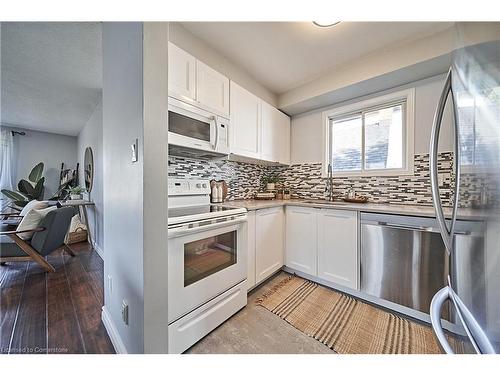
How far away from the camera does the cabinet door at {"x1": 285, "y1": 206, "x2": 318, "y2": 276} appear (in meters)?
1.99

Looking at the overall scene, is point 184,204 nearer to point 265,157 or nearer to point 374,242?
point 265,157

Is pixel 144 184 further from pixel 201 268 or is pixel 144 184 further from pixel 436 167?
pixel 436 167

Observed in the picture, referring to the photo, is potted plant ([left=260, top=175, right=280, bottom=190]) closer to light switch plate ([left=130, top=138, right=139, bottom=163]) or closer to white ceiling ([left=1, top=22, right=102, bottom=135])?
light switch plate ([left=130, top=138, right=139, bottom=163])

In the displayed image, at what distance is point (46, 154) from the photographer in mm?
4422

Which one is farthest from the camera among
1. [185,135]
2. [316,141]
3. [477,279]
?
[316,141]

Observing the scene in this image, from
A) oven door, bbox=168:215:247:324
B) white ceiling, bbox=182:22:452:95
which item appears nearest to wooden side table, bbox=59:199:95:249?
oven door, bbox=168:215:247:324

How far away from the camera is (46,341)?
1226 mm

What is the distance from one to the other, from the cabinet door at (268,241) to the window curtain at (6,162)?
5.65 m

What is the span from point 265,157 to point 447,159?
1779 millimetres

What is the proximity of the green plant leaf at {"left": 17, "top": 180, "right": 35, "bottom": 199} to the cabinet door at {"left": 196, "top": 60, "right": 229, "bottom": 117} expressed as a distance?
4.97 metres

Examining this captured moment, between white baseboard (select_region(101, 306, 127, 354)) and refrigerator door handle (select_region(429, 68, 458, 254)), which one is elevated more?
refrigerator door handle (select_region(429, 68, 458, 254))

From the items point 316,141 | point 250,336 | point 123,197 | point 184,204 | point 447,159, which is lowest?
point 250,336

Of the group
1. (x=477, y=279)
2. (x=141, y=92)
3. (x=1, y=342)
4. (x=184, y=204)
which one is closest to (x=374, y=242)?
(x=477, y=279)
